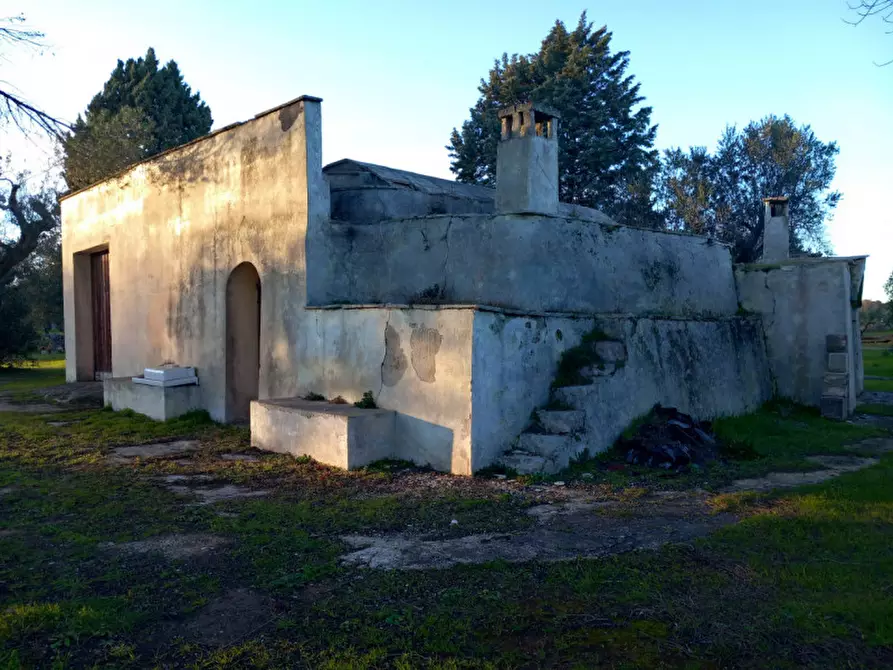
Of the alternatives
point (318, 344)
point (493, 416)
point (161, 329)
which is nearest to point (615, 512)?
point (493, 416)

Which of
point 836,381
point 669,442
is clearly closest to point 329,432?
point 669,442

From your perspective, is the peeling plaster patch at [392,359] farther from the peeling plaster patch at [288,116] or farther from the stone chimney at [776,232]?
the stone chimney at [776,232]

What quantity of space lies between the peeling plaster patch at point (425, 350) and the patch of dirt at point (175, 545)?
321cm

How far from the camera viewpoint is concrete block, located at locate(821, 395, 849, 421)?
12047 millimetres

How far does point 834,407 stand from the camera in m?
12.1

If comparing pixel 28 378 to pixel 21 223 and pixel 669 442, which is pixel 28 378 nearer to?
pixel 21 223

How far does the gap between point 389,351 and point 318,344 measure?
1721mm

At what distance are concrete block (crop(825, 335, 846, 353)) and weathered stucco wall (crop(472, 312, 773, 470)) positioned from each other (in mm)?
1249

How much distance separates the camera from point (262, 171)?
10.9 m

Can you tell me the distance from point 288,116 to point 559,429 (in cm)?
645

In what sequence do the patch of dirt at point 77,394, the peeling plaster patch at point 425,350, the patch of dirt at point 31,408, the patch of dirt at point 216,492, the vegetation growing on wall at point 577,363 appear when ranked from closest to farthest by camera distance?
the patch of dirt at point 216,492
the peeling plaster patch at point 425,350
the vegetation growing on wall at point 577,363
the patch of dirt at point 31,408
the patch of dirt at point 77,394

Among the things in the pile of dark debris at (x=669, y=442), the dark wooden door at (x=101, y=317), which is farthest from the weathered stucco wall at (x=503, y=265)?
the dark wooden door at (x=101, y=317)

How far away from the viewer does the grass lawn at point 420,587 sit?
3648 mm

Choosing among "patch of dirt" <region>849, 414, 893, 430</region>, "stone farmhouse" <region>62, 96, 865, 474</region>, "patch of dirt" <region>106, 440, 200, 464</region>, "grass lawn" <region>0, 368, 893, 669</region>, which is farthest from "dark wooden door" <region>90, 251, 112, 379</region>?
"patch of dirt" <region>849, 414, 893, 430</region>
